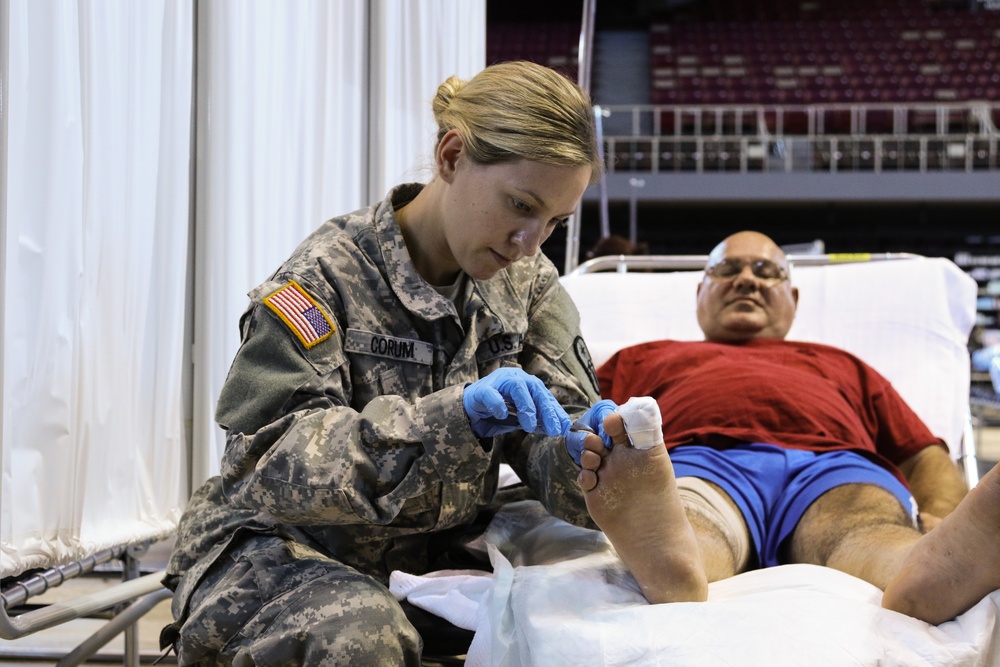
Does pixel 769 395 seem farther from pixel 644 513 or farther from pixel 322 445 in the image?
pixel 322 445

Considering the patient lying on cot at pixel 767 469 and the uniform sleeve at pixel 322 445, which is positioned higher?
the uniform sleeve at pixel 322 445

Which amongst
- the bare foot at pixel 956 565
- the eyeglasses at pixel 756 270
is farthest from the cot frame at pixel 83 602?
the eyeglasses at pixel 756 270

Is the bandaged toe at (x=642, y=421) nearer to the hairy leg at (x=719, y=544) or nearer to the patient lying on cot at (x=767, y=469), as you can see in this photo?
the patient lying on cot at (x=767, y=469)

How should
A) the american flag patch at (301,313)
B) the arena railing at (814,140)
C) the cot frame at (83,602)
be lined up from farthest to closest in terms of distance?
the arena railing at (814,140), the cot frame at (83,602), the american flag patch at (301,313)

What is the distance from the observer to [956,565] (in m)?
1.17

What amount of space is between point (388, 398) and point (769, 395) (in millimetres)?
928

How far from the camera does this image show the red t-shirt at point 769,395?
1.81 m

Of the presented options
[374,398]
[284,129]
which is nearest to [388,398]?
[374,398]

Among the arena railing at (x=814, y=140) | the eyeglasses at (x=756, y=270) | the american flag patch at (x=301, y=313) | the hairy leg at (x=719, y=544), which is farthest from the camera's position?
the arena railing at (x=814, y=140)

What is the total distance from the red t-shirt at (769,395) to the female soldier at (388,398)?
0.46m

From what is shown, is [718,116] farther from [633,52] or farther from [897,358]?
[897,358]

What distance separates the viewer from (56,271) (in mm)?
1401

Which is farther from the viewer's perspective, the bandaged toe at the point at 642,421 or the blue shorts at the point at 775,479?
the blue shorts at the point at 775,479

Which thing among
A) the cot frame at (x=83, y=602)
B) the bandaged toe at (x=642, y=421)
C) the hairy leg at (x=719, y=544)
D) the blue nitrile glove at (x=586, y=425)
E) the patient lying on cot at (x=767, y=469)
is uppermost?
the bandaged toe at (x=642, y=421)
